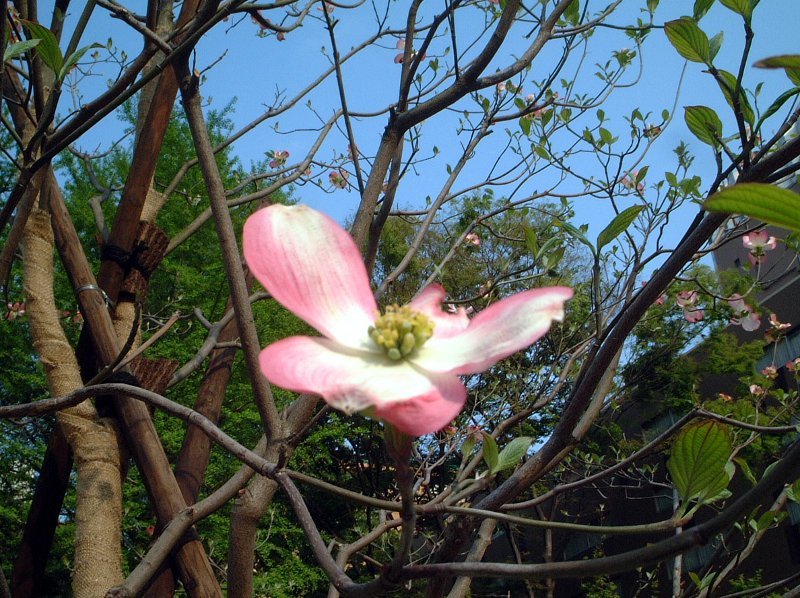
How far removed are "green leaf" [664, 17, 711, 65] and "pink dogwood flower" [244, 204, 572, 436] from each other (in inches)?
15.2

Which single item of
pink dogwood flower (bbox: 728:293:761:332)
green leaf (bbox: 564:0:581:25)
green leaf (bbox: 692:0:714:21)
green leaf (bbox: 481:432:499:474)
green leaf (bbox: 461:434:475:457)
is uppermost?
green leaf (bbox: 564:0:581:25)

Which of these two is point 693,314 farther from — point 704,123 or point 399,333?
point 399,333

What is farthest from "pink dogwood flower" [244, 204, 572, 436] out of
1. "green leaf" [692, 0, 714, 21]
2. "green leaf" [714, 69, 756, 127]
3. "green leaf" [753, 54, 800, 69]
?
"green leaf" [692, 0, 714, 21]

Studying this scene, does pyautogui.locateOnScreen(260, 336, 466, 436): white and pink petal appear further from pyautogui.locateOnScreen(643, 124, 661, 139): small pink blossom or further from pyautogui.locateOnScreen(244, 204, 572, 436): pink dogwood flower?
pyautogui.locateOnScreen(643, 124, 661, 139): small pink blossom

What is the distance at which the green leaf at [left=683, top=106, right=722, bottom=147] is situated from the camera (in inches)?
22.2

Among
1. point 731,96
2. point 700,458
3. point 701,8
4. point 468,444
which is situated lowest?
point 700,458

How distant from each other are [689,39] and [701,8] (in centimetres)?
26

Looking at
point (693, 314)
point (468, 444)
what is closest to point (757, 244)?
point (693, 314)

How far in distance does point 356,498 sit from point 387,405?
11.2 inches

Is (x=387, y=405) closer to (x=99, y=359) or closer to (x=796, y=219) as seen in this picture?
(x=796, y=219)

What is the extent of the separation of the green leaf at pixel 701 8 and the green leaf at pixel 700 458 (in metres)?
0.57

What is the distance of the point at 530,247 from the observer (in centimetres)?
77

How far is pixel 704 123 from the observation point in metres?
0.58

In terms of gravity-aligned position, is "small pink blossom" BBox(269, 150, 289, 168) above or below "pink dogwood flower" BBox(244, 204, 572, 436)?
above
